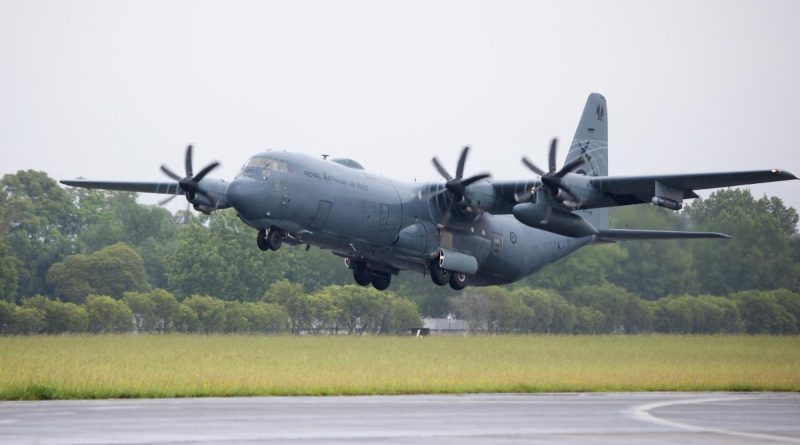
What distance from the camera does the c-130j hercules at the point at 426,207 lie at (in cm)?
→ 3425

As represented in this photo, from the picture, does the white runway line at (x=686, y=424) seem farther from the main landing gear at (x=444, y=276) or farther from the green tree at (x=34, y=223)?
the green tree at (x=34, y=223)

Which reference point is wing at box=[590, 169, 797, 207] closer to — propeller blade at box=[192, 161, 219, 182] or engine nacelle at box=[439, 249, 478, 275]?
A: engine nacelle at box=[439, 249, 478, 275]

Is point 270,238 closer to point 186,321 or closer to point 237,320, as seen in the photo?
point 237,320

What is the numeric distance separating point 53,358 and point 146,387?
1088 centimetres

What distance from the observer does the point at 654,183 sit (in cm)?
3581

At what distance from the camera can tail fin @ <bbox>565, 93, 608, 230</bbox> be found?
45.0m

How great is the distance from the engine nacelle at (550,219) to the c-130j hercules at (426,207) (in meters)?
0.03

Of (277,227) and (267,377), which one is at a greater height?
(277,227)

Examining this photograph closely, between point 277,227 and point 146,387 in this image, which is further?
point 277,227

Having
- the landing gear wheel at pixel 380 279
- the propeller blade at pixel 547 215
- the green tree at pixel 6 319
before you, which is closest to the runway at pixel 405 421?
the propeller blade at pixel 547 215

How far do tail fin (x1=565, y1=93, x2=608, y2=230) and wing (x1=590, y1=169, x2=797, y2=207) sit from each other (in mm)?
6977

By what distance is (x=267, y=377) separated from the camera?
34.1m

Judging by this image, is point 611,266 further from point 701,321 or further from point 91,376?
point 91,376

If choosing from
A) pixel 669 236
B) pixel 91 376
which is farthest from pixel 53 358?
pixel 669 236
